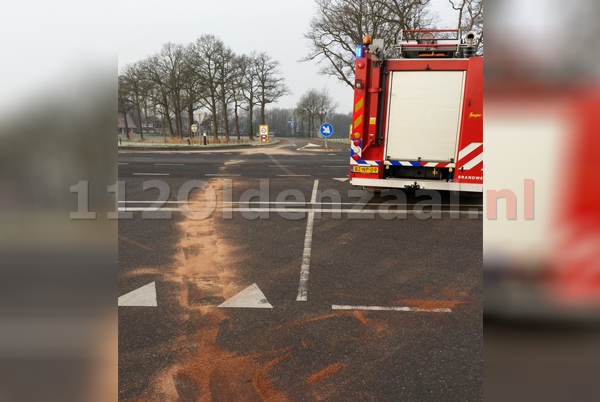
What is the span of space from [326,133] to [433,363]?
2600cm

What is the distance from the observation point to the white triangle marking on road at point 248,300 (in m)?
4.01

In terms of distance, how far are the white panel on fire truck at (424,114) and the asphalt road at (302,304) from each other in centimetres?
116

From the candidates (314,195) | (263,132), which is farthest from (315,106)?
(314,195)

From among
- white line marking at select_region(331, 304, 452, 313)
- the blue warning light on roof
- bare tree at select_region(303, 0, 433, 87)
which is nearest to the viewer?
white line marking at select_region(331, 304, 452, 313)

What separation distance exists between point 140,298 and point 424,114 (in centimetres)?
594

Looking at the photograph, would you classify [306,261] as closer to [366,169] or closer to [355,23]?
[366,169]

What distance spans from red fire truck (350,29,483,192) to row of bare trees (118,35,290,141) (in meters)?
22.3

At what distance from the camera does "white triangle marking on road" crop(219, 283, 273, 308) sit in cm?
401

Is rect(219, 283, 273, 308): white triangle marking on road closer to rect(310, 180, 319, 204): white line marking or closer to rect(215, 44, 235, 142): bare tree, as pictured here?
rect(310, 180, 319, 204): white line marking

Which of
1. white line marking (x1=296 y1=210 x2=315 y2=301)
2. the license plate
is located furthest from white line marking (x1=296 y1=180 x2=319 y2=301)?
the license plate

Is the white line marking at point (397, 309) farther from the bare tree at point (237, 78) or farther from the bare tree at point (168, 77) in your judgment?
the bare tree at point (237, 78)

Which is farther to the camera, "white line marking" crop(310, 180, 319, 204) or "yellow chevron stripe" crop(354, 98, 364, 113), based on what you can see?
"white line marking" crop(310, 180, 319, 204)

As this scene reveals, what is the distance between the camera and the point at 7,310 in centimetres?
85

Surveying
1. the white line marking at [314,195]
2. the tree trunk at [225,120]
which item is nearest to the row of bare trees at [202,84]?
the tree trunk at [225,120]
